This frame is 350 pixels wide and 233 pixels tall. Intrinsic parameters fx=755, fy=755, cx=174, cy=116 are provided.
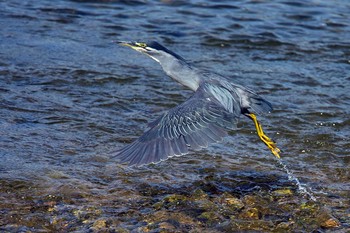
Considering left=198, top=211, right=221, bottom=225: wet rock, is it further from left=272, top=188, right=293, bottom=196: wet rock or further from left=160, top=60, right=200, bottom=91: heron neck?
left=160, top=60, right=200, bottom=91: heron neck

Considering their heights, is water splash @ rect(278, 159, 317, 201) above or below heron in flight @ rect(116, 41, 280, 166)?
below

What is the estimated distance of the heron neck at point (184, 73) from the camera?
675cm

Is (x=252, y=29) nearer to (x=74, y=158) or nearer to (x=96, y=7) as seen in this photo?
(x=96, y=7)

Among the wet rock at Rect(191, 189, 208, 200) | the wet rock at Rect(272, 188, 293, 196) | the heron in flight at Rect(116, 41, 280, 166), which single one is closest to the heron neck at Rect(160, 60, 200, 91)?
the heron in flight at Rect(116, 41, 280, 166)

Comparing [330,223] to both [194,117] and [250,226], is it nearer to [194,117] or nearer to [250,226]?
[250,226]

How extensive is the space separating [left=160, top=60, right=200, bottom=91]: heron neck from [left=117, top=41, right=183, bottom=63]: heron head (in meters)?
0.08

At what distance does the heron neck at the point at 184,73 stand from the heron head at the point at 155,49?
0.27 feet

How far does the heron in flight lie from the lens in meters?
5.64

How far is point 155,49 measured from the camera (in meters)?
7.05

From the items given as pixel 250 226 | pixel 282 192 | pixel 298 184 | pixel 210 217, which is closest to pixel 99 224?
pixel 210 217

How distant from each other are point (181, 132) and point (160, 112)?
2332 millimetres

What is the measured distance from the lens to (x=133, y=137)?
290 inches

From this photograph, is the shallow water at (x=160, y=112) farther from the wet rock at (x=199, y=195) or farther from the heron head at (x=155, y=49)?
the heron head at (x=155, y=49)

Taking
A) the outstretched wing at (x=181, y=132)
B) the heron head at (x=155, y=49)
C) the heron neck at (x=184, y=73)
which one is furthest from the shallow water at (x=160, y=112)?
the heron head at (x=155, y=49)
